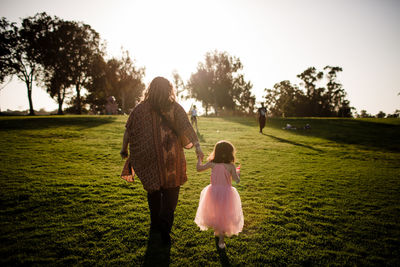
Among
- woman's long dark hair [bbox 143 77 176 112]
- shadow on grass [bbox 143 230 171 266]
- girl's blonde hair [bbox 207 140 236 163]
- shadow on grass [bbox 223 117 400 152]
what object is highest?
woman's long dark hair [bbox 143 77 176 112]

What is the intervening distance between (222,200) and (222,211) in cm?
17

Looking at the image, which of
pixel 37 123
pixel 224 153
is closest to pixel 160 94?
pixel 224 153

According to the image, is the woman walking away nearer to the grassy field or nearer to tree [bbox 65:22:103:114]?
the grassy field

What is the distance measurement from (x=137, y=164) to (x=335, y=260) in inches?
134

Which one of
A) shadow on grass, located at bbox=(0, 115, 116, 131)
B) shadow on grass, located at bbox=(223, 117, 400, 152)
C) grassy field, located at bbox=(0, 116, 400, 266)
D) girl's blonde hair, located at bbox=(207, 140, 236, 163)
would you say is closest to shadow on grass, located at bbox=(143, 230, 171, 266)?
grassy field, located at bbox=(0, 116, 400, 266)

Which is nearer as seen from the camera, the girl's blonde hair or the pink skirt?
the pink skirt

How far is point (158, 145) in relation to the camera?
3152 mm

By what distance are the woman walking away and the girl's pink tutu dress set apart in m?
0.55

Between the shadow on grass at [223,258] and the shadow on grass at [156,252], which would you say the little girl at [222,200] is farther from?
the shadow on grass at [156,252]

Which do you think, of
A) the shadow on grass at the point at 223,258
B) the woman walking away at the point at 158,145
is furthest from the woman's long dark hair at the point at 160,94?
the shadow on grass at the point at 223,258

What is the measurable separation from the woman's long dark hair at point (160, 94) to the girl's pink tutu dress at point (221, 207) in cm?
134

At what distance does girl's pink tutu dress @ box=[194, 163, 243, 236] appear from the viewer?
338 centimetres

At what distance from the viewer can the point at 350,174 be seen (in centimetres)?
780

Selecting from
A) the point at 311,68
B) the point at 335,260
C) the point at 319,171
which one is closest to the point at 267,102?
the point at 311,68
